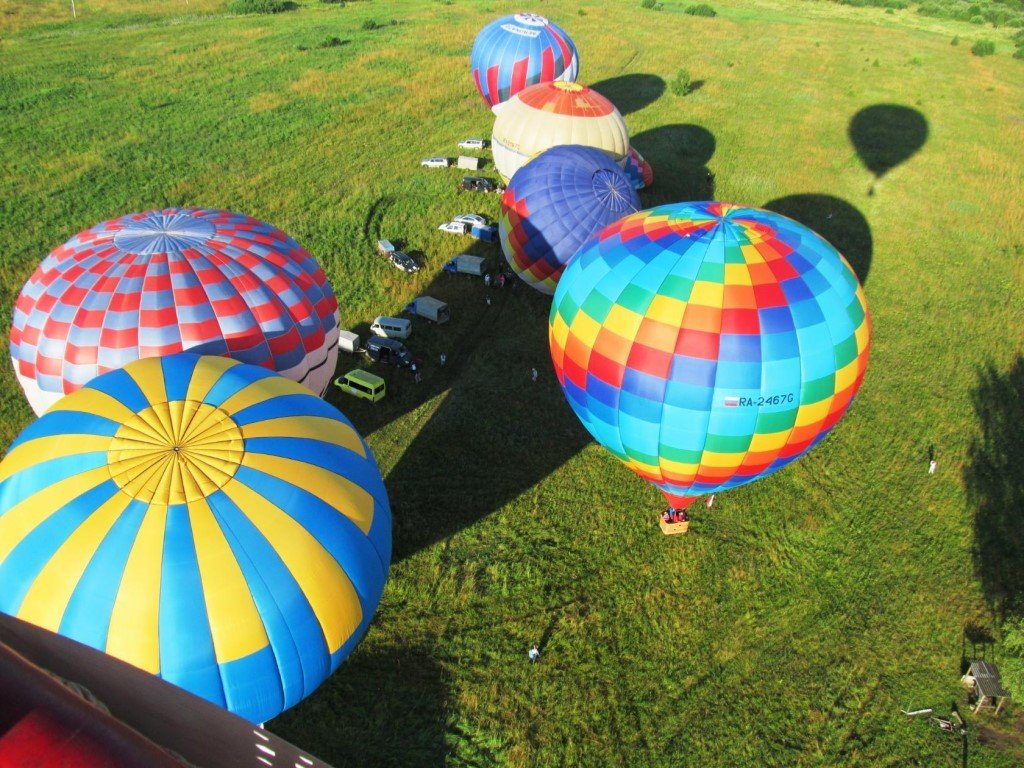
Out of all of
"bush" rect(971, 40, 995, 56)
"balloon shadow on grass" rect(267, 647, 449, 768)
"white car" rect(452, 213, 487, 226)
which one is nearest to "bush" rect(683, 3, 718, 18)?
"bush" rect(971, 40, 995, 56)

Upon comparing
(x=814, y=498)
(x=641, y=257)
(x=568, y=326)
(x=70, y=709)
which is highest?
(x=70, y=709)

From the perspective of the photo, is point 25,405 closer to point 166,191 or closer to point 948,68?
point 166,191

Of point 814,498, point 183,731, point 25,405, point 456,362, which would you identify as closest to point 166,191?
point 25,405

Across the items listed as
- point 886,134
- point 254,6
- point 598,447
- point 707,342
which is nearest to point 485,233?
point 598,447

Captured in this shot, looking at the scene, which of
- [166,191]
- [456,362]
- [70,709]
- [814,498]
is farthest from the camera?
[166,191]

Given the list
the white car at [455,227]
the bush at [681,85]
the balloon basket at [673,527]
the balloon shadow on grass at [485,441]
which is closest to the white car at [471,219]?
the white car at [455,227]

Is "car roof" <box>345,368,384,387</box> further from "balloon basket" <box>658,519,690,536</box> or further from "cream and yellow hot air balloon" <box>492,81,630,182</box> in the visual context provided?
"cream and yellow hot air balloon" <box>492,81,630,182</box>

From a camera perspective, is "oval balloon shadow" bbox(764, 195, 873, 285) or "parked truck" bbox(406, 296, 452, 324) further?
"oval balloon shadow" bbox(764, 195, 873, 285)
